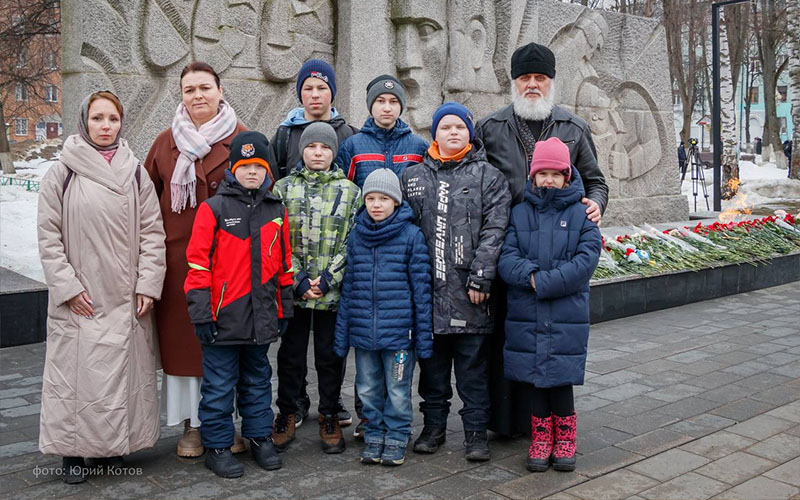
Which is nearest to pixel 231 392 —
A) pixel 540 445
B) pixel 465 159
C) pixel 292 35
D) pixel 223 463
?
pixel 223 463

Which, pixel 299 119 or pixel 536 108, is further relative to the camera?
pixel 299 119

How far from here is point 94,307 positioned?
358 cm

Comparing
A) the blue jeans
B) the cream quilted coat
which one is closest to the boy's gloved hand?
the cream quilted coat

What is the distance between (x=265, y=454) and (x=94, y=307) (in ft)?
3.33

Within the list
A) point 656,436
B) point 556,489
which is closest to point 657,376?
point 656,436

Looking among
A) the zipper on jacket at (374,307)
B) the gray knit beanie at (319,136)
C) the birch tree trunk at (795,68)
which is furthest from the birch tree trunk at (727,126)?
the zipper on jacket at (374,307)

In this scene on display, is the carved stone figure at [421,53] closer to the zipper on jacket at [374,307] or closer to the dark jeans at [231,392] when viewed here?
the zipper on jacket at [374,307]

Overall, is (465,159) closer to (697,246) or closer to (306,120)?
(306,120)

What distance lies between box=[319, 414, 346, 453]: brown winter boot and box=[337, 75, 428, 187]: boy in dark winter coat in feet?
3.94

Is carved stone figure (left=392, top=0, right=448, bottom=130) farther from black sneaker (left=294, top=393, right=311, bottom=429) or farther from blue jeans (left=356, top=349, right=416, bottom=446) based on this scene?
blue jeans (left=356, top=349, right=416, bottom=446)

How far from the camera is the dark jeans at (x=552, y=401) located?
381 centimetres

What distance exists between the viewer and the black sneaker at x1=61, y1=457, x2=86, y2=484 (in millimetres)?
3531

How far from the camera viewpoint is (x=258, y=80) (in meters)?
6.94

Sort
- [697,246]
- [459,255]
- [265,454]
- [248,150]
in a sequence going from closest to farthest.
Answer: [248,150], [265,454], [459,255], [697,246]
